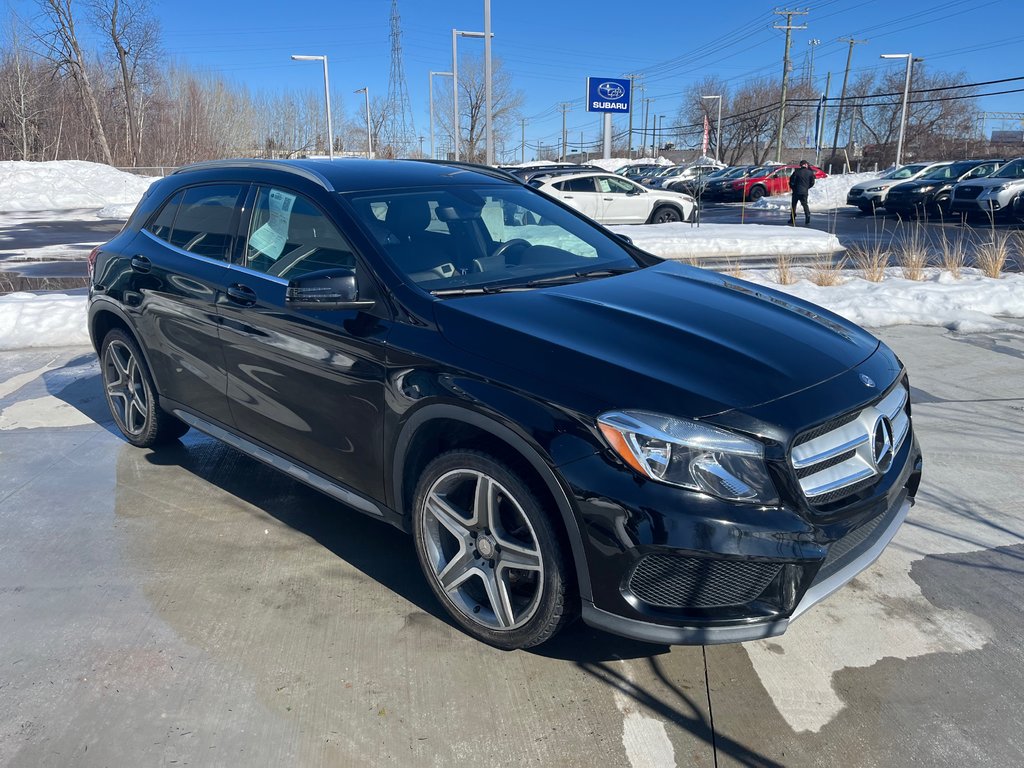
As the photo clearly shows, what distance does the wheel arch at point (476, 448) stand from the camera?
2.64 m

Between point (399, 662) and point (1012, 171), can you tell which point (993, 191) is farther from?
point (399, 662)

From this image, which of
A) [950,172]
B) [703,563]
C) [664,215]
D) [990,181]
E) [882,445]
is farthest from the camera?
[950,172]

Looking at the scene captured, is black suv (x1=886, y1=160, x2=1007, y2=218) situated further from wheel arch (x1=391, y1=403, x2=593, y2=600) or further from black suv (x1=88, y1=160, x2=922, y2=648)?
wheel arch (x1=391, y1=403, x2=593, y2=600)

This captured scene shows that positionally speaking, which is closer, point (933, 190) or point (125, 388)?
point (125, 388)

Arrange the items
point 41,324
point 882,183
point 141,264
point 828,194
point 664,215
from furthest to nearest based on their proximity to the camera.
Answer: point 828,194, point 882,183, point 664,215, point 41,324, point 141,264

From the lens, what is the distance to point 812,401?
8.95 feet

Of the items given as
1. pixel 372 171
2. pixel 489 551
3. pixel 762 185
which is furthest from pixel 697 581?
pixel 762 185

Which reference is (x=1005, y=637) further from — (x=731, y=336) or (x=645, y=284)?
(x=645, y=284)

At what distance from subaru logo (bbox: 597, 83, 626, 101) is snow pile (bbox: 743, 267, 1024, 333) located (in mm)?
14778

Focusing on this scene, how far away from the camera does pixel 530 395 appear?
2727 mm

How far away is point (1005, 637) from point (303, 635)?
2691 mm

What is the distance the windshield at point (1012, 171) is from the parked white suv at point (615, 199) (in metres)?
9.30

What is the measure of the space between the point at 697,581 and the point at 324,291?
1.77 meters

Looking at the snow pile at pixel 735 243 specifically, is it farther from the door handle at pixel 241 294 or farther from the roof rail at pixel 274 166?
the door handle at pixel 241 294
